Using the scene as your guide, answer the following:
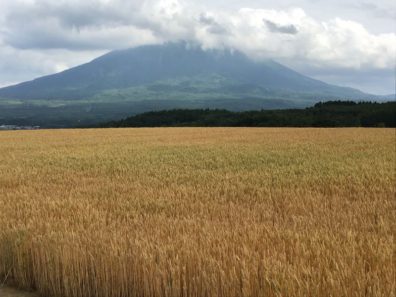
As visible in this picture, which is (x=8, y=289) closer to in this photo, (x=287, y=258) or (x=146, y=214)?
(x=146, y=214)

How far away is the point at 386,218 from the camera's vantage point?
7.47m

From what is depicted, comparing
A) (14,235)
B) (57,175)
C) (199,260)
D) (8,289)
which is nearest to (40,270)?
(8,289)

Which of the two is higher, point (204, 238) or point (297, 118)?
point (297, 118)

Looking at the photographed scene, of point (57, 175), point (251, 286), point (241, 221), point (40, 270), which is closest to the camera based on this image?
point (251, 286)

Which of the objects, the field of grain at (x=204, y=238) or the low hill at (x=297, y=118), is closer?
the field of grain at (x=204, y=238)

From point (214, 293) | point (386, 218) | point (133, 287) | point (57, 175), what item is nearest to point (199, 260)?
point (214, 293)

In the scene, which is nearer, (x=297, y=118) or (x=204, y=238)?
(x=204, y=238)

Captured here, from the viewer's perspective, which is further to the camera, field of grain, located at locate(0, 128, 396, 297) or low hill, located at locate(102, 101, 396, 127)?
low hill, located at locate(102, 101, 396, 127)

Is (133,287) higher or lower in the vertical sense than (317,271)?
lower

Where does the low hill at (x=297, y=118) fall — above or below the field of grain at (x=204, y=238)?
above

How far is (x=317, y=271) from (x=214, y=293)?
93 cm

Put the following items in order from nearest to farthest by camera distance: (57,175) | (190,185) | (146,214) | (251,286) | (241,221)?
1. (251,286)
2. (241,221)
3. (146,214)
4. (190,185)
5. (57,175)

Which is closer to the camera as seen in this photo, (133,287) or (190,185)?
(133,287)

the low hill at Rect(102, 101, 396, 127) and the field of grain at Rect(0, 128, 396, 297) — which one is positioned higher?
the low hill at Rect(102, 101, 396, 127)
